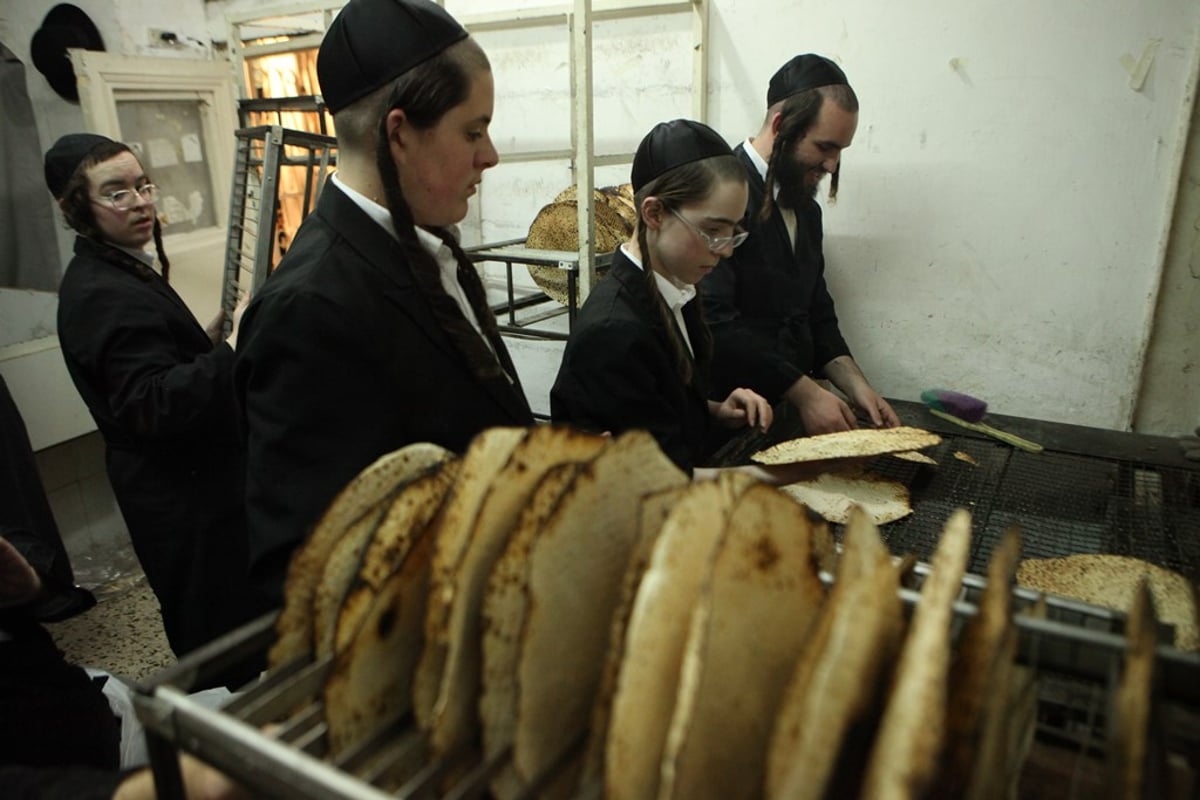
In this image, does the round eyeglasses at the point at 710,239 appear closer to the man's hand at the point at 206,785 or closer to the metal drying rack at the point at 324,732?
the metal drying rack at the point at 324,732

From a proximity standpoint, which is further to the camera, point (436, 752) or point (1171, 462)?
point (1171, 462)

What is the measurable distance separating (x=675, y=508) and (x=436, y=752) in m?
0.23

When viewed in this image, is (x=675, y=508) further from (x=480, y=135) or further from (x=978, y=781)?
(x=480, y=135)

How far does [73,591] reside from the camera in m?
1.69

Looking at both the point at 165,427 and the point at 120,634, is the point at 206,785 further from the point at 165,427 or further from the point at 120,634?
the point at 120,634

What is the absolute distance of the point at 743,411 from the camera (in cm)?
201

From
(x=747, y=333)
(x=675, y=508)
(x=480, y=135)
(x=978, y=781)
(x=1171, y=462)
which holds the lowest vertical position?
(x=1171, y=462)

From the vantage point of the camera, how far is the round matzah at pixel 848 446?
164 centimetres

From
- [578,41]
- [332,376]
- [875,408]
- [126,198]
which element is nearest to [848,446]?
[875,408]

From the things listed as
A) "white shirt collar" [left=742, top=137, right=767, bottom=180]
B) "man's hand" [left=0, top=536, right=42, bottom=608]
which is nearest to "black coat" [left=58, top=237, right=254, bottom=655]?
"man's hand" [left=0, top=536, right=42, bottom=608]

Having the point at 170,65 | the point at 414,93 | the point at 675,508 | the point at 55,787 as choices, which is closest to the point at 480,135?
the point at 414,93

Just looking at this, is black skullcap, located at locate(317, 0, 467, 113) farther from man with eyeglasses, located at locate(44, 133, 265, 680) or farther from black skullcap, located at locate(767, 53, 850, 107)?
black skullcap, located at locate(767, 53, 850, 107)

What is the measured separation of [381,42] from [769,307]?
1.69 meters

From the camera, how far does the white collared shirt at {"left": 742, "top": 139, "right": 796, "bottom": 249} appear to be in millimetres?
2527
